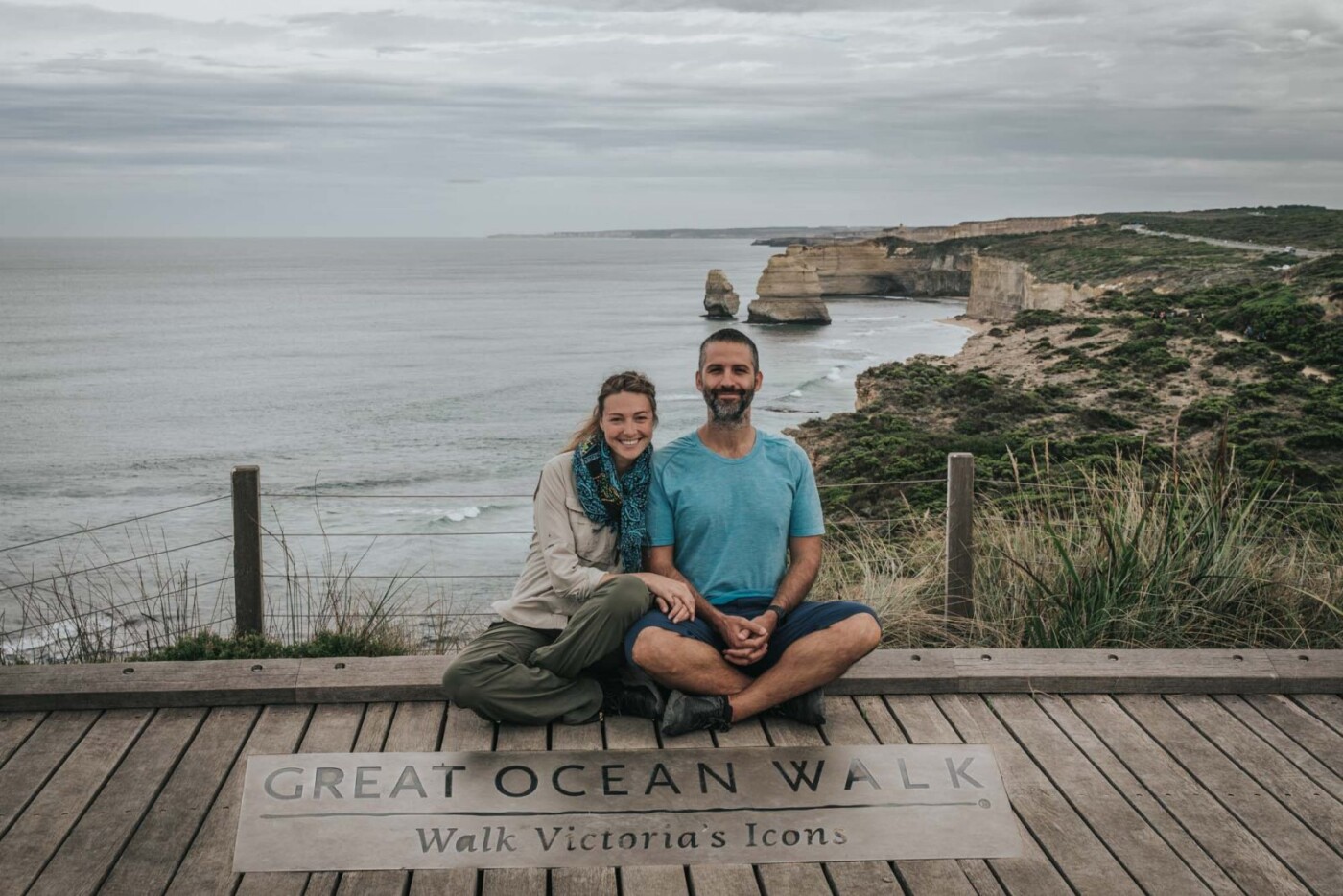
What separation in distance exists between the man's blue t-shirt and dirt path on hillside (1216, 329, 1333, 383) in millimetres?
16855

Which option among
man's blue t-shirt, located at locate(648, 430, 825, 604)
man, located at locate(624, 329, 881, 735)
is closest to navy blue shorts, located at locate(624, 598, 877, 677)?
man, located at locate(624, 329, 881, 735)

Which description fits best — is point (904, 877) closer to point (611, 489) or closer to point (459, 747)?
point (459, 747)

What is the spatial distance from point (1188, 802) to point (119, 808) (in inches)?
110

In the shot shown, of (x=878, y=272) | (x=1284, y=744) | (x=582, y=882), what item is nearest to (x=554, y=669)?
(x=582, y=882)

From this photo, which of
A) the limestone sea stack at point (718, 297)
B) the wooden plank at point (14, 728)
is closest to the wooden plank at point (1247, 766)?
the wooden plank at point (14, 728)

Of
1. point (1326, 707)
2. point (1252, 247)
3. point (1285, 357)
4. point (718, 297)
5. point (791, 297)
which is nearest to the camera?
point (1326, 707)

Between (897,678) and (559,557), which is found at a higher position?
(559,557)

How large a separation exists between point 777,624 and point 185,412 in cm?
3937

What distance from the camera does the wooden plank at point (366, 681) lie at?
3.81 m

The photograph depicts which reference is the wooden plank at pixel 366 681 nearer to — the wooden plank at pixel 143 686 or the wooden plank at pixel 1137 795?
the wooden plank at pixel 143 686

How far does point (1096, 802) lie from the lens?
325cm

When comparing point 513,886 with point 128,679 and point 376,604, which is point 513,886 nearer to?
point 128,679

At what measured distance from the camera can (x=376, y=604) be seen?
5113mm

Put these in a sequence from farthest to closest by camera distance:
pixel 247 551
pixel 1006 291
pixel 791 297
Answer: pixel 791 297, pixel 1006 291, pixel 247 551
